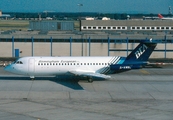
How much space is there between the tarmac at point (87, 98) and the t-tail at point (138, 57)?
1.51 metres

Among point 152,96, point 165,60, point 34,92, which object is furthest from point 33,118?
point 165,60

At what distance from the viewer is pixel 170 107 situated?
31.6 m

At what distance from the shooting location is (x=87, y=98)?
34719 mm

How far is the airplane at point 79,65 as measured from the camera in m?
42.6

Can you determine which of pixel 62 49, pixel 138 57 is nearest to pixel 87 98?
pixel 138 57

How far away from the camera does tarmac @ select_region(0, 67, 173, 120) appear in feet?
94.6

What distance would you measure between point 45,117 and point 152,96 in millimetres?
11116

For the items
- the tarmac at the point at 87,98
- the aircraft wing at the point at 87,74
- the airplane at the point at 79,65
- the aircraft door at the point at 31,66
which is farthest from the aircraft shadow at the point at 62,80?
the aircraft door at the point at 31,66

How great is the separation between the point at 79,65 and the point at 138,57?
5.69m

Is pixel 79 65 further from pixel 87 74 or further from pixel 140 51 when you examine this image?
pixel 140 51

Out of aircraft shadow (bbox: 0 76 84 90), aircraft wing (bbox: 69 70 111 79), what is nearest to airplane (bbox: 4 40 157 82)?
aircraft wing (bbox: 69 70 111 79)

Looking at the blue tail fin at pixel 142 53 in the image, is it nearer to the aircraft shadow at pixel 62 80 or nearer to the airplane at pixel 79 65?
the airplane at pixel 79 65

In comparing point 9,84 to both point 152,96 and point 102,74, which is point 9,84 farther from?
point 152,96

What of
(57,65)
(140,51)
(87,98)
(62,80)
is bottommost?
(87,98)
